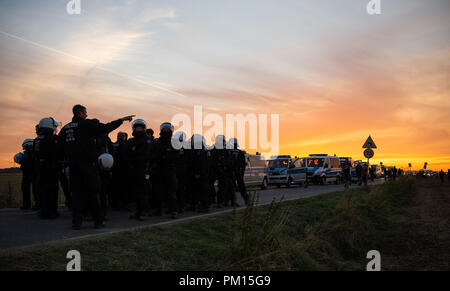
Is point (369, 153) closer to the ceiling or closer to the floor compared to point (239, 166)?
closer to the ceiling

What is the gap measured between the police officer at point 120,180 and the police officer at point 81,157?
397 cm

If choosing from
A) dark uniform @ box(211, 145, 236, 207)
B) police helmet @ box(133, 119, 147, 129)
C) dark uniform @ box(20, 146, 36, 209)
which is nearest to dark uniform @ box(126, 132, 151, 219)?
police helmet @ box(133, 119, 147, 129)

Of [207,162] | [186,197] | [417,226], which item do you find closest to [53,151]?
[207,162]

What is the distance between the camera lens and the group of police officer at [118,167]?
8.67m

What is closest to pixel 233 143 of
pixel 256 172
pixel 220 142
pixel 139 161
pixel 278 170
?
pixel 220 142

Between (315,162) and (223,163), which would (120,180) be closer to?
(223,163)

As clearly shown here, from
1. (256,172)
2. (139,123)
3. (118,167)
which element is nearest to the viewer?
(139,123)

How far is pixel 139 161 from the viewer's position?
10109 millimetres

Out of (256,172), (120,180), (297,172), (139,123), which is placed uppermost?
(139,123)

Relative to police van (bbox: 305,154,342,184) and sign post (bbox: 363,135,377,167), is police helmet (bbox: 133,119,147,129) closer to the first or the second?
sign post (bbox: 363,135,377,167)

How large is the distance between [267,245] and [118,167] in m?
8.03

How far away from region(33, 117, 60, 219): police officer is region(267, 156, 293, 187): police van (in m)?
22.8

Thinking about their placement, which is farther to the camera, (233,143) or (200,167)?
(233,143)

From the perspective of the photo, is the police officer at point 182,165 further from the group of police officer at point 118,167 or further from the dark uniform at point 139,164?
the dark uniform at point 139,164
